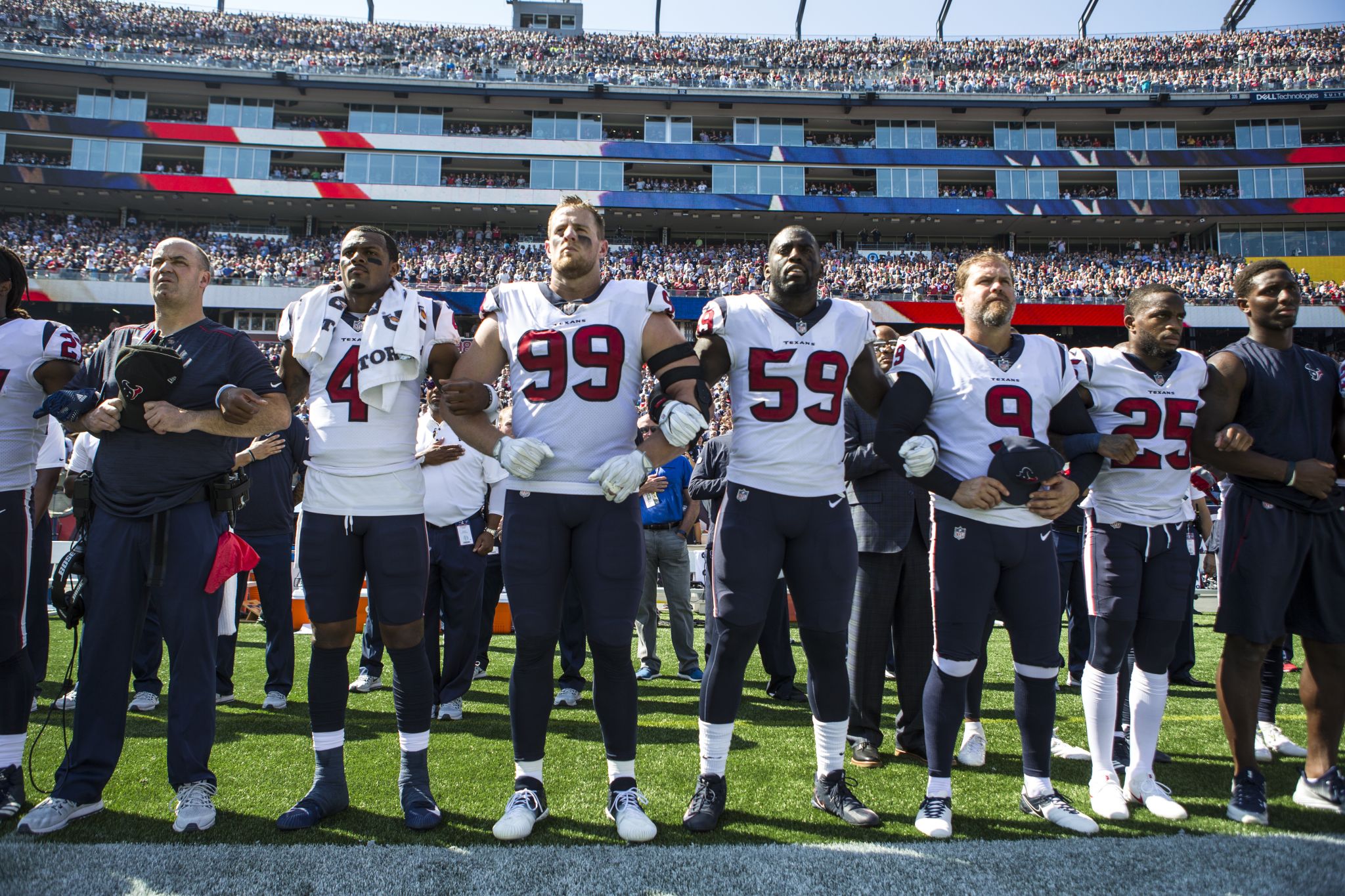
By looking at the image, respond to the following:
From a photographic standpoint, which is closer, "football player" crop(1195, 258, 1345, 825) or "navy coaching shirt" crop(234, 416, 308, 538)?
"football player" crop(1195, 258, 1345, 825)

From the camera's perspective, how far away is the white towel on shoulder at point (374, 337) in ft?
11.6

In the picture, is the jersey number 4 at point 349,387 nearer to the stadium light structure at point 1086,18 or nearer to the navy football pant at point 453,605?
Answer: the navy football pant at point 453,605

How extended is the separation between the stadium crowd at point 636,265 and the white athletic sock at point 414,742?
2977 cm

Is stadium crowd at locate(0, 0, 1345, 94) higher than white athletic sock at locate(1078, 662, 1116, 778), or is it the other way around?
stadium crowd at locate(0, 0, 1345, 94)

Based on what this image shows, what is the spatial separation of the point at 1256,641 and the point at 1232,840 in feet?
3.23

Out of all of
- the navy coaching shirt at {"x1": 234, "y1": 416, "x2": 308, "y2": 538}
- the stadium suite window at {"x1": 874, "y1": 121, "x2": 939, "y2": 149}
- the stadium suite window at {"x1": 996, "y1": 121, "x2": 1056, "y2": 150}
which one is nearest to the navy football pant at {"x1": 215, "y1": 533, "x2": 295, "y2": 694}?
the navy coaching shirt at {"x1": 234, "y1": 416, "x2": 308, "y2": 538}

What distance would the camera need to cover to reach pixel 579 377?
3395mm

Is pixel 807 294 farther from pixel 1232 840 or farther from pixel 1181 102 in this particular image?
pixel 1181 102

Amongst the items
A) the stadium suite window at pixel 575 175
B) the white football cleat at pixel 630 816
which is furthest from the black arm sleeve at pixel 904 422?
the stadium suite window at pixel 575 175

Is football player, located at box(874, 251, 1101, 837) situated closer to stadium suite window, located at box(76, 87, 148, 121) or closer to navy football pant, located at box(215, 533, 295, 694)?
navy football pant, located at box(215, 533, 295, 694)

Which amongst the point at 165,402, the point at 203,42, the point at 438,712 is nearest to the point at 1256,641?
the point at 438,712

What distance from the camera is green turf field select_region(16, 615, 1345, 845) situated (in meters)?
3.24

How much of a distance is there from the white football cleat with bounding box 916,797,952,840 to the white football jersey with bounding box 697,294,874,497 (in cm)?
131

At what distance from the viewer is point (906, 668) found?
4629 millimetres
